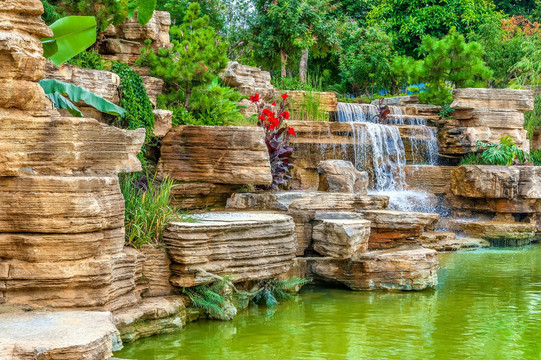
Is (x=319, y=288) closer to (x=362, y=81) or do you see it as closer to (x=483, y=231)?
(x=483, y=231)

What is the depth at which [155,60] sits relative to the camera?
36.8 ft

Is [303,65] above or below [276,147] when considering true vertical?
above

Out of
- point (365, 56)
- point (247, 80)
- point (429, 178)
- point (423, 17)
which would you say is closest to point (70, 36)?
point (247, 80)

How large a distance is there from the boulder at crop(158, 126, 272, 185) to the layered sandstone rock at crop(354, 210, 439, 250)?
1.79m

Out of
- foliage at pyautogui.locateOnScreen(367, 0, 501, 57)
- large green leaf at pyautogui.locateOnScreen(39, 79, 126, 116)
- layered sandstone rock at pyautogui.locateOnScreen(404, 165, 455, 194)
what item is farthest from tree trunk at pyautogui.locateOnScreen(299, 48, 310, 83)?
large green leaf at pyautogui.locateOnScreen(39, 79, 126, 116)

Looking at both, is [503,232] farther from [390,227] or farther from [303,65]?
[303,65]

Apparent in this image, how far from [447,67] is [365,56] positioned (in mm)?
4763

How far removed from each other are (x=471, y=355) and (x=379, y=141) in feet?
31.6

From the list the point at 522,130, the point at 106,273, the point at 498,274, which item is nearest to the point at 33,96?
the point at 106,273

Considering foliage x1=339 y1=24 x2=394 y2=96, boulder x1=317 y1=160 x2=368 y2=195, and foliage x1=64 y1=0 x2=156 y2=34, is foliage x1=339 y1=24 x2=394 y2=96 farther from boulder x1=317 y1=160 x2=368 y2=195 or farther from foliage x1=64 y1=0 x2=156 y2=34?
foliage x1=64 y1=0 x2=156 y2=34

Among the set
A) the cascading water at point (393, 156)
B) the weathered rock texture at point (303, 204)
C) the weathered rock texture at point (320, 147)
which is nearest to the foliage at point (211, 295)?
the weathered rock texture at point (303, 204)

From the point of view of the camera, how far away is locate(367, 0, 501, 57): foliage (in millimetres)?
25828

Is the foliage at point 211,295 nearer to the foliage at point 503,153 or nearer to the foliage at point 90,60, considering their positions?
the foliage at point 90,60

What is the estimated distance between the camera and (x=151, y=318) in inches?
260
